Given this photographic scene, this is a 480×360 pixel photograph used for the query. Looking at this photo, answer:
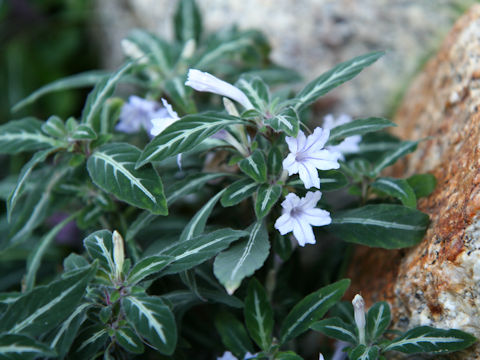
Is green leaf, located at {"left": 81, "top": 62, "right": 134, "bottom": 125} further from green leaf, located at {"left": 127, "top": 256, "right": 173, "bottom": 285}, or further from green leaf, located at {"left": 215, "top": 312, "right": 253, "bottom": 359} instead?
green leaf, located at {"left": 215, "top": 312, "right": 253, "bottom": 359}

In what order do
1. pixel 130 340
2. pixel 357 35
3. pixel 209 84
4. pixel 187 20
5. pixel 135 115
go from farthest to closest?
1. pixel 357 35
2. pixel 187 20
3. pixel 135 115
4. pixel 209 84
5. pixel 130 340

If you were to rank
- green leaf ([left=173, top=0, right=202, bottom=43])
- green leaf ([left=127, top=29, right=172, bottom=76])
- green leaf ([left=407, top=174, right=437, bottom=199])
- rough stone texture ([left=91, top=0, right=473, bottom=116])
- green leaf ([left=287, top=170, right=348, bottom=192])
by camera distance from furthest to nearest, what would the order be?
rough stone texture ([left=91, top=0, right=473, bottom=116]) → green leaf ([left=173, top=0, right=202, bottom=43]) → green leaf ([left=127, top=29, right=172, bottom=76]) → green leaf ([left=407, top=174, right=437, bottom=199]) → green leaf ([left=287, top=170, right=348, bottom=192])

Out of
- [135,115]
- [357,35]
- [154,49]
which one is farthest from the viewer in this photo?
[357,35]

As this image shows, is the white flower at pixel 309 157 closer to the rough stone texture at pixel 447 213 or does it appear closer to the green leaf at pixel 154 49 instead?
the rough stone texture at pixel 447 213

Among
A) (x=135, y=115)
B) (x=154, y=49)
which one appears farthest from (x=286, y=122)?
(x=154, y=49)

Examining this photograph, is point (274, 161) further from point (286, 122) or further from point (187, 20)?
point (187, 20)

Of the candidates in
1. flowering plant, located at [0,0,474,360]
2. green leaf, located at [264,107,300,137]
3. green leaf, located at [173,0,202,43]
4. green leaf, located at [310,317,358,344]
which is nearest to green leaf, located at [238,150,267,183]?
flowering plant, located at [0,0,474,360]

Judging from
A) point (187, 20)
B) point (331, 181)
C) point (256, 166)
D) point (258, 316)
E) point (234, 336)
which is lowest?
point (234, 336)
